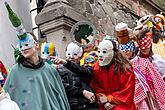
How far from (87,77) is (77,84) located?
18cm

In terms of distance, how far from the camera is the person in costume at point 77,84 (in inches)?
206

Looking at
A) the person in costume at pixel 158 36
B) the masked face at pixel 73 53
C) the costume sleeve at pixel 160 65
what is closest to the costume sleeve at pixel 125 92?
the masked face at pixel 73 53

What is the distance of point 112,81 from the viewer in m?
5.39

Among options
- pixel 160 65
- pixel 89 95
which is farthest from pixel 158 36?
pixel 89 95

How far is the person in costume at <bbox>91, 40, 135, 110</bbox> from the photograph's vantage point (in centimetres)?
535

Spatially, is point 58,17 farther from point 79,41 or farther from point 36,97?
point 36,97

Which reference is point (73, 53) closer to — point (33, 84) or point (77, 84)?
point (77, 84)

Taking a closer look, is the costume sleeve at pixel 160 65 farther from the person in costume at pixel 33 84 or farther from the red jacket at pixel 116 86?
the person in costume at pixel 33 84

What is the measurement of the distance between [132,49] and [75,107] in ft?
4.11

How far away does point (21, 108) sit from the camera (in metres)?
4.77

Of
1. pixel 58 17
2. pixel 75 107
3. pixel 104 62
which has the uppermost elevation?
pixel 58 17

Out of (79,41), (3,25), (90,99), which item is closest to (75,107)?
(90,99)

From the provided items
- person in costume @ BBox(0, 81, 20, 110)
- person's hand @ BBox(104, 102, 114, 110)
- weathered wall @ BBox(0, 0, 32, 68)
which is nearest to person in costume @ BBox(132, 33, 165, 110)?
person's hand @ BBox(104, 102, 114, 110)

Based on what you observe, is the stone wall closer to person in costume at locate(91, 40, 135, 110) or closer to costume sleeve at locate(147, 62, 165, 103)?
costume sleeve at locate(147, 62, 165, 103)
